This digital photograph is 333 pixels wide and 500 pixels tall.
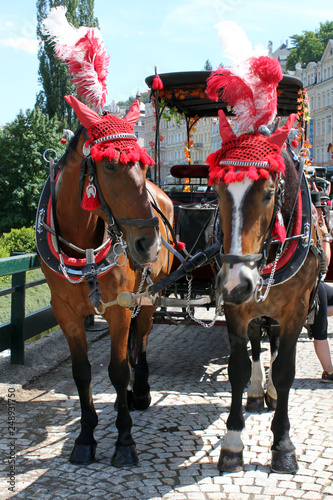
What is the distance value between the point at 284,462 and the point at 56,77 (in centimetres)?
3987

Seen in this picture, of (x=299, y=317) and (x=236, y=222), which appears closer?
(x=236, y=222)

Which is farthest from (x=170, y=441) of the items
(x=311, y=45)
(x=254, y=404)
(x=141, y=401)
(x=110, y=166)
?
(x=311, y=45)

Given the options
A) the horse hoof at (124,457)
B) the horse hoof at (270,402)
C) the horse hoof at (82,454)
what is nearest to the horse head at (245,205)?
the horse hoof at (124,457)

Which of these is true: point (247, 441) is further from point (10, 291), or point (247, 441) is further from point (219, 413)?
point (10, 291)

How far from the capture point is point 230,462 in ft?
12.5

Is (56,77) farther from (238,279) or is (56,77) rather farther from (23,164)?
(238,279)

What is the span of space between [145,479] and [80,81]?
8.63ft

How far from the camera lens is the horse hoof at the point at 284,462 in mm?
3771

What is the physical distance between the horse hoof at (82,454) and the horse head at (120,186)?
142cm

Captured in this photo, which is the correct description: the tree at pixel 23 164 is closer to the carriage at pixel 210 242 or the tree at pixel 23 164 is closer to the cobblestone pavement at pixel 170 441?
the cobblestone pavement at pixel 170 441

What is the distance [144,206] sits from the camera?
3395 mm

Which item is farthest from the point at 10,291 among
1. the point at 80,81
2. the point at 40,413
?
the point at 80,81

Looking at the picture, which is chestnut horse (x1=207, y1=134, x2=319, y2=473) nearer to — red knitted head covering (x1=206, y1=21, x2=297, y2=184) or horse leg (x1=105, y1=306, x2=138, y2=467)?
red knitted head covering (x1=206, y1=21, x2=297, y2=184)

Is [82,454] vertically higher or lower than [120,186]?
lower
